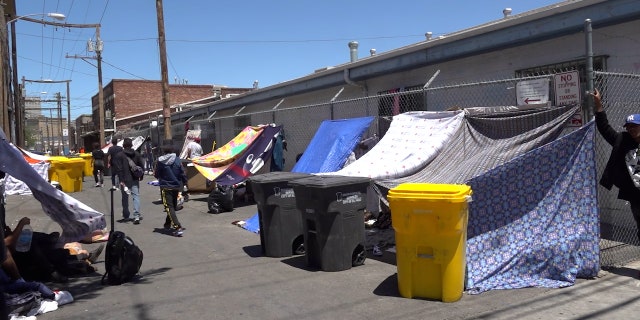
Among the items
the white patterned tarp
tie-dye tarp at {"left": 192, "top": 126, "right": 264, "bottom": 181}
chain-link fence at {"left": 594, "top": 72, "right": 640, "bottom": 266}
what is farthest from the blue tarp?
chain-link fence at {"left": 594, "top": 72, "right": 640, "bottom": 266}

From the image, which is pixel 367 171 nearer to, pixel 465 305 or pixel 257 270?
pixel 257 270

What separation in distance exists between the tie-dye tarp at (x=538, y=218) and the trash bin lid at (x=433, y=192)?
2.64 feet

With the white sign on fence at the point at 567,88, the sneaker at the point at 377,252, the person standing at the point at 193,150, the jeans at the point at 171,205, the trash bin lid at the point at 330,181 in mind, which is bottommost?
the sneaker at the point at 377,252

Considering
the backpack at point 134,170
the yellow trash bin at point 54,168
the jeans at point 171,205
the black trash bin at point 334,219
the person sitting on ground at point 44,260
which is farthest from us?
the yellow trash bin at point 54,168

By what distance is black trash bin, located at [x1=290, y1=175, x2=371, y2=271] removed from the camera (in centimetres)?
625

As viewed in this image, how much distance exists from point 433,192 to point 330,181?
1.62 meters

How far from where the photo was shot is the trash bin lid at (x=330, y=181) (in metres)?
6.20

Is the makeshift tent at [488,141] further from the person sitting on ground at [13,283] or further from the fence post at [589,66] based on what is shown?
the person sitting on ground at [13,283]

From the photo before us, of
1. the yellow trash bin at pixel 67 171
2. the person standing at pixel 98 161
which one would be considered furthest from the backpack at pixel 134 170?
the person standing at pixel 98 161

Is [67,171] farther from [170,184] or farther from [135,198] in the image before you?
[170,184]

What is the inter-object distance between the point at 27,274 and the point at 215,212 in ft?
17.9

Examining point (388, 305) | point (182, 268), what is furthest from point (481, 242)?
point (182, 268)

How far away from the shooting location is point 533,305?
16.3 feet

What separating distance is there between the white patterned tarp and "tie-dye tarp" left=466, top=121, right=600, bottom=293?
1420mm
